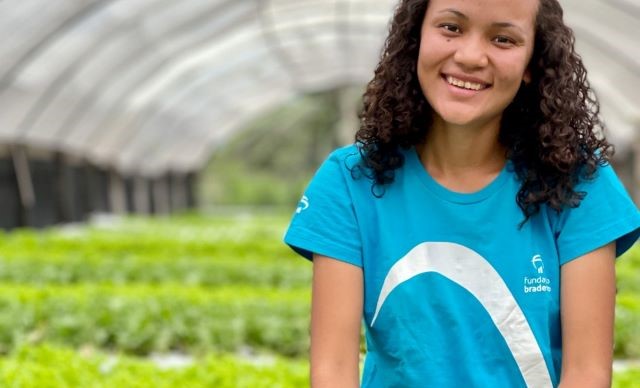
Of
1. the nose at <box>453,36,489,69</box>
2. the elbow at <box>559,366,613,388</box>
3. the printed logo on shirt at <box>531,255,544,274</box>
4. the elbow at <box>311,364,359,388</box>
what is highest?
the nose at <box>453,36,489,69</box>

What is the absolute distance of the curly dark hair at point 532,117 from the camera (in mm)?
2055

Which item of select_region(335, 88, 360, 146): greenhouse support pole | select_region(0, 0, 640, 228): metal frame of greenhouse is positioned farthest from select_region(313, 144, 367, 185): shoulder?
select_region(335, 88, 360, 146): greenhouse support pole

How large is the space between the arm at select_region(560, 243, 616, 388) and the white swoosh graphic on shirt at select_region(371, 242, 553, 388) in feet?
0.19

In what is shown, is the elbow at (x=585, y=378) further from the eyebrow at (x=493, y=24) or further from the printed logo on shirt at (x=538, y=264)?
the eyebrow at (x=493, y=24)

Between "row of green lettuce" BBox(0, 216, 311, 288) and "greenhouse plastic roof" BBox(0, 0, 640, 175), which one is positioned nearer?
"row of green lettuce" BBox(0, 216, 311, 288)

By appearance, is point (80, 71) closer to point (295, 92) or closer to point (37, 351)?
point (295, 92)

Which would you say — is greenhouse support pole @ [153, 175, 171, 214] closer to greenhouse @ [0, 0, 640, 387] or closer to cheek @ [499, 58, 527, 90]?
greenhouse @ [0, 0, 640, 387]

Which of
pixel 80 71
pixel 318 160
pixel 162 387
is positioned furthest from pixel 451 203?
pixel 318 160

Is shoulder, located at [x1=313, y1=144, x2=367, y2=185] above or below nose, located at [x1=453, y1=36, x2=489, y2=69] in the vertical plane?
below

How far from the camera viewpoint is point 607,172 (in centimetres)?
206

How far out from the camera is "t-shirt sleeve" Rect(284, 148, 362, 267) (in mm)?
2033

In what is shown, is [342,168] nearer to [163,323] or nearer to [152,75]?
[163,323]

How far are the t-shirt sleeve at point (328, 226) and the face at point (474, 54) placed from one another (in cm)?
24

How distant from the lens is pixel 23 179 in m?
18.0
